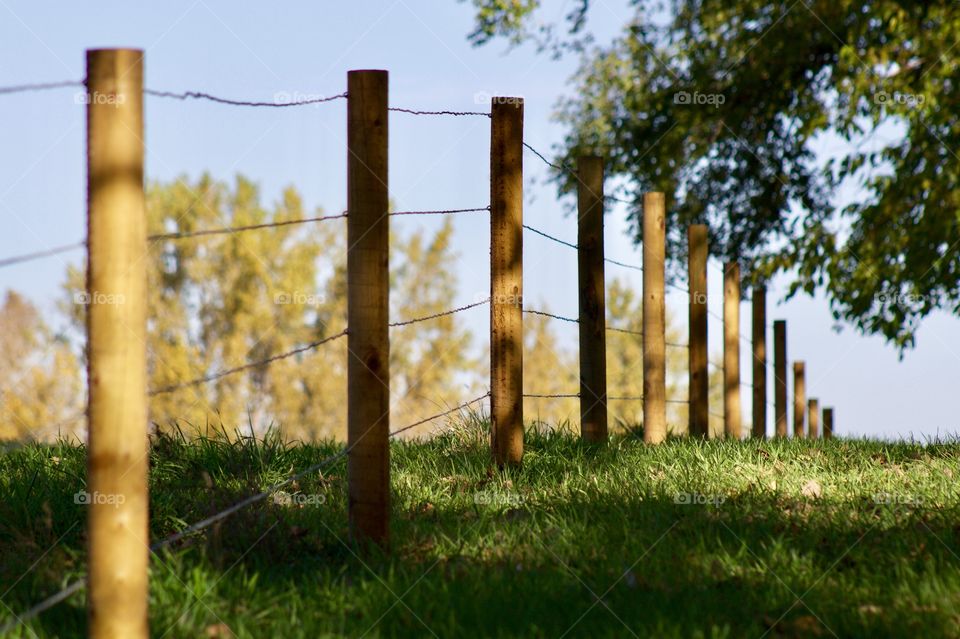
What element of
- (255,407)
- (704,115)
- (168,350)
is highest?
(704,115)

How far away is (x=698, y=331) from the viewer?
998 cm

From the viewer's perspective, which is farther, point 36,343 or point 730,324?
point 36,343

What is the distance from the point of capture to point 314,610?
3.60 meters

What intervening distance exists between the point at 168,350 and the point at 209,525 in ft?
78.3

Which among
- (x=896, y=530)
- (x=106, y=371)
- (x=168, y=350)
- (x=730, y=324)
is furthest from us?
(x=168, y=350)

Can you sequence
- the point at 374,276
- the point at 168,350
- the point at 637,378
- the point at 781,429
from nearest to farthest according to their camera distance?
the point at 374,276, the point at 781,429, the point at 168,350, the point at 637,378

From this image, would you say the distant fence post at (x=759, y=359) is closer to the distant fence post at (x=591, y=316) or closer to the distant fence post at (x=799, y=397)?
the distant fence post at (x=799, y=397)

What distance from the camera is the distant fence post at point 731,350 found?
11984mm

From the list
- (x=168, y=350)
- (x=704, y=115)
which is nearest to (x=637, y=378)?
(x=168, y=350)

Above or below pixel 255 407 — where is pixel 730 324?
above

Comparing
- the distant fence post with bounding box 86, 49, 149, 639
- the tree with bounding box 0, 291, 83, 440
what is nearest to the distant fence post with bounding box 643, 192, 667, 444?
the distant fence post with bounding box 86, 49, 149, 639

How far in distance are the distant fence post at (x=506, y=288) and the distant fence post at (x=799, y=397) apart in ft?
39.0

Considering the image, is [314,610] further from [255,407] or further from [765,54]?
[255,407]

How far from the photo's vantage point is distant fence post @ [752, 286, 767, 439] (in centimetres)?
1401
